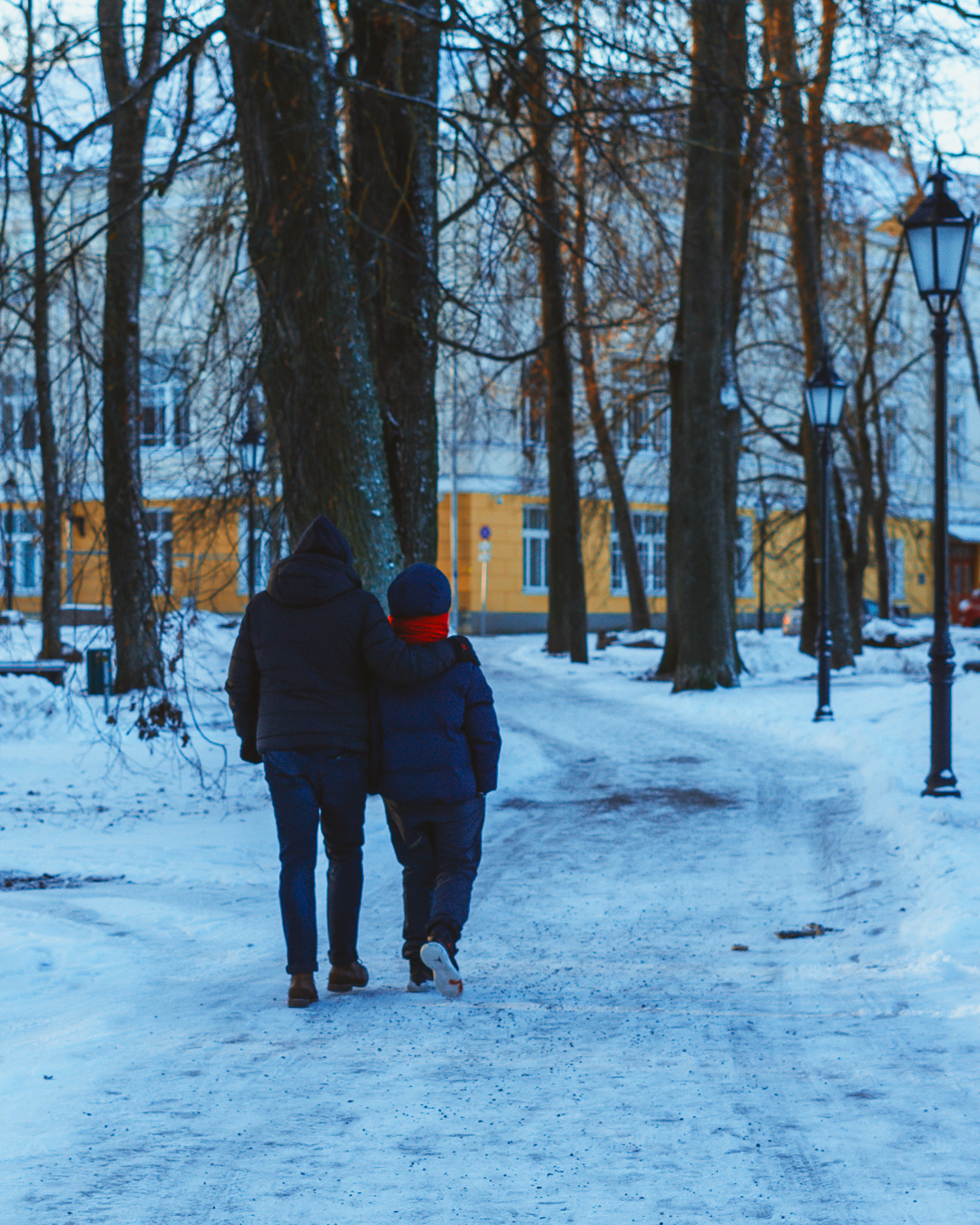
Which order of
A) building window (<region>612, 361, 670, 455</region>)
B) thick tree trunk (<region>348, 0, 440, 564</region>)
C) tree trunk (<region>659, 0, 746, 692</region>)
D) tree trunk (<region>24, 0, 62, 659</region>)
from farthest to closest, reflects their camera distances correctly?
building window (<region>612, 361, 670, 455</region>), tree trunk (<region>659, 0, 746, 692</region>), thick tree trunk (<region>348, 0, 440, 564</region>), tree trunk (<region>24, 0, 62, 659</region>)

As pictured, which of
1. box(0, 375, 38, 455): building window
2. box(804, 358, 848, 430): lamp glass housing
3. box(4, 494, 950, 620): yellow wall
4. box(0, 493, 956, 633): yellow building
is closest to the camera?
box(0, 375, 38, 455): building window

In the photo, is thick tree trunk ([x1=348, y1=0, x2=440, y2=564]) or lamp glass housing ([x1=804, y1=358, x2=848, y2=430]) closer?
thick tree trunk ([x1=348, y1=0, x2=440, y2=564])

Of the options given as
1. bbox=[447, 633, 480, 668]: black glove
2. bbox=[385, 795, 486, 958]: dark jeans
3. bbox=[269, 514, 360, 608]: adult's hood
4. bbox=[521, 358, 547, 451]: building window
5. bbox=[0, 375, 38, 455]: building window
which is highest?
bbox=[521, 358, 547, 451]: building window

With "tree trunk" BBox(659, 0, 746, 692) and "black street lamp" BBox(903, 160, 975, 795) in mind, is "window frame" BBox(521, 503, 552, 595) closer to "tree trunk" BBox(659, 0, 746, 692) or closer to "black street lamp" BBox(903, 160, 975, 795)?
"tree trunk" BBox(659, 0, 746, 692)

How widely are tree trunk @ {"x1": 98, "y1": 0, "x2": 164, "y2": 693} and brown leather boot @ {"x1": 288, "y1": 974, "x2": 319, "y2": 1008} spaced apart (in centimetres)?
530

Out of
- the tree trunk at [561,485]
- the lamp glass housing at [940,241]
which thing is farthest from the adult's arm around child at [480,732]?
the tree trunk at [561,485]

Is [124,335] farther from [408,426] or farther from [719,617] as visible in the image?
[719,617]

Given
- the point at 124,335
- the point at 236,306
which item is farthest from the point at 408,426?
the point at 124,335

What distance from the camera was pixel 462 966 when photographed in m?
5.98

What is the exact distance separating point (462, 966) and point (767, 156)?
42.7 ft

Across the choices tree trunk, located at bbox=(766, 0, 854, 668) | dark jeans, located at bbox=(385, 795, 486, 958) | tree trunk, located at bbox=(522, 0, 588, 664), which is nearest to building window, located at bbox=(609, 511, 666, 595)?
tree trunk, located at bbox=(522, 0, 588, 664)

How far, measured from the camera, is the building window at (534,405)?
24.1 m

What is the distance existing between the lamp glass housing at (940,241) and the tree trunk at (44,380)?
594 centimetres

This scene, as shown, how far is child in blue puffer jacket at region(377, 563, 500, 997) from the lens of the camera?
535 cm
